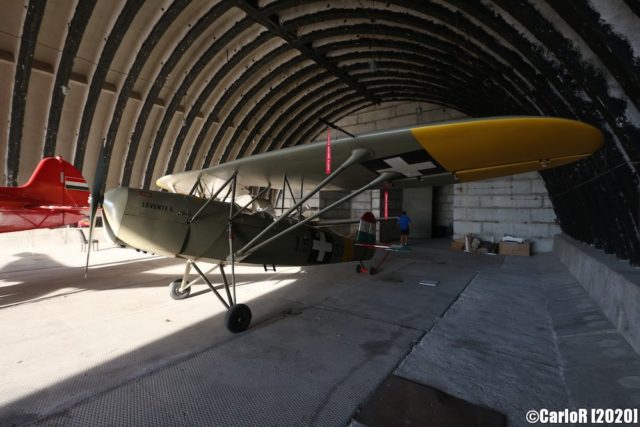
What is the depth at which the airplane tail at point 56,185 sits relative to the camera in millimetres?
5762

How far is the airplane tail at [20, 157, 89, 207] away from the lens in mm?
5762

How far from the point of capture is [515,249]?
10312 millimetres

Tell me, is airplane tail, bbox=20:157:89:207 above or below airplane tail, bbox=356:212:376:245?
above

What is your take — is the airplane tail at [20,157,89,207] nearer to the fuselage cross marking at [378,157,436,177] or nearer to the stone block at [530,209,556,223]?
the fuselage cross marking at [378,157,436,177]

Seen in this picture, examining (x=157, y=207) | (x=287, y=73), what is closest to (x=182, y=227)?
(x=157, y=207)

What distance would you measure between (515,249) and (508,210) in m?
1.77

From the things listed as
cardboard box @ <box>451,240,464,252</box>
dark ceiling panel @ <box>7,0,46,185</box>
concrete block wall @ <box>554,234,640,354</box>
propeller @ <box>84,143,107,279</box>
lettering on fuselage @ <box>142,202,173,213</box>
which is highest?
dark ceiling panel @ <box>7,0,46,185</box>

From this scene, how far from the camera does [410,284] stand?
580 cm

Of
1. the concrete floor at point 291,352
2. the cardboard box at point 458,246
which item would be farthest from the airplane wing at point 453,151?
the cardboard box at point 458,246

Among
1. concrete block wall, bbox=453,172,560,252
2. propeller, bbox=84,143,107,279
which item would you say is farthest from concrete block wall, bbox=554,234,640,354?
concrete block wall, bbox=453,172,560,252

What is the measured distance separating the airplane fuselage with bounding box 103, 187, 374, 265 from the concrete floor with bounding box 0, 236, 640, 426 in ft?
2.75

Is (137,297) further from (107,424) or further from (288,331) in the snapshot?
(107,424)

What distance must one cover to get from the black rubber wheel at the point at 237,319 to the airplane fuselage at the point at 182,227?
0.92 meters

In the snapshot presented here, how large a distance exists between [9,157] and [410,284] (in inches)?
401
